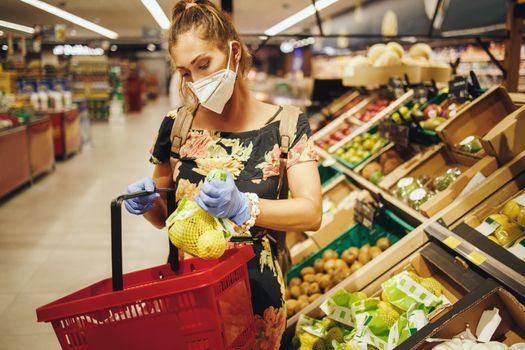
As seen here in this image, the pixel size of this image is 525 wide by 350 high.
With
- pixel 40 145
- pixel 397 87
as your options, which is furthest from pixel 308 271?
pixel 40 145

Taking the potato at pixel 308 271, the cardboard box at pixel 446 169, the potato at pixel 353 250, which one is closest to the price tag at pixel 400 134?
the cardboard box at pixel 446 169

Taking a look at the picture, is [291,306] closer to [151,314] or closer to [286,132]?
[286,132]

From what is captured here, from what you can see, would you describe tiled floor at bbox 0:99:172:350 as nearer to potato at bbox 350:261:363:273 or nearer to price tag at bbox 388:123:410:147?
potato at bbox 350:261:363:273

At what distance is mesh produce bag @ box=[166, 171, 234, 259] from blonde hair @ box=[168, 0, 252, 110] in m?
0.52

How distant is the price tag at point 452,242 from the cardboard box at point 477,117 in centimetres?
82

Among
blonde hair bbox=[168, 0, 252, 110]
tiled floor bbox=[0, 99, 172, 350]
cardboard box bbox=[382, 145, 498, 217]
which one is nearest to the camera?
blonde hair bbox=[168, 0, 252, 110]

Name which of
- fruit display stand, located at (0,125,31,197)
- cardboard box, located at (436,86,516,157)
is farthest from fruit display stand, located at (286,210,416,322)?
fruit display stand, located at (0,125,31,197)

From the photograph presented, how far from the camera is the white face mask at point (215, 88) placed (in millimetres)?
1551

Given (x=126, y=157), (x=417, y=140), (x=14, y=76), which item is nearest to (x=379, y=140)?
(x=417, y=140)

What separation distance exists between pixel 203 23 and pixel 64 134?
28.5 feet

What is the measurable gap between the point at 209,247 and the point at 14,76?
9655 millimetres

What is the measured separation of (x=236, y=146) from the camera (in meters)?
1.60

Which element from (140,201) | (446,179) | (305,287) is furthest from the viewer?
(305,287)

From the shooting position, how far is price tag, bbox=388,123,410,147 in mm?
3249
